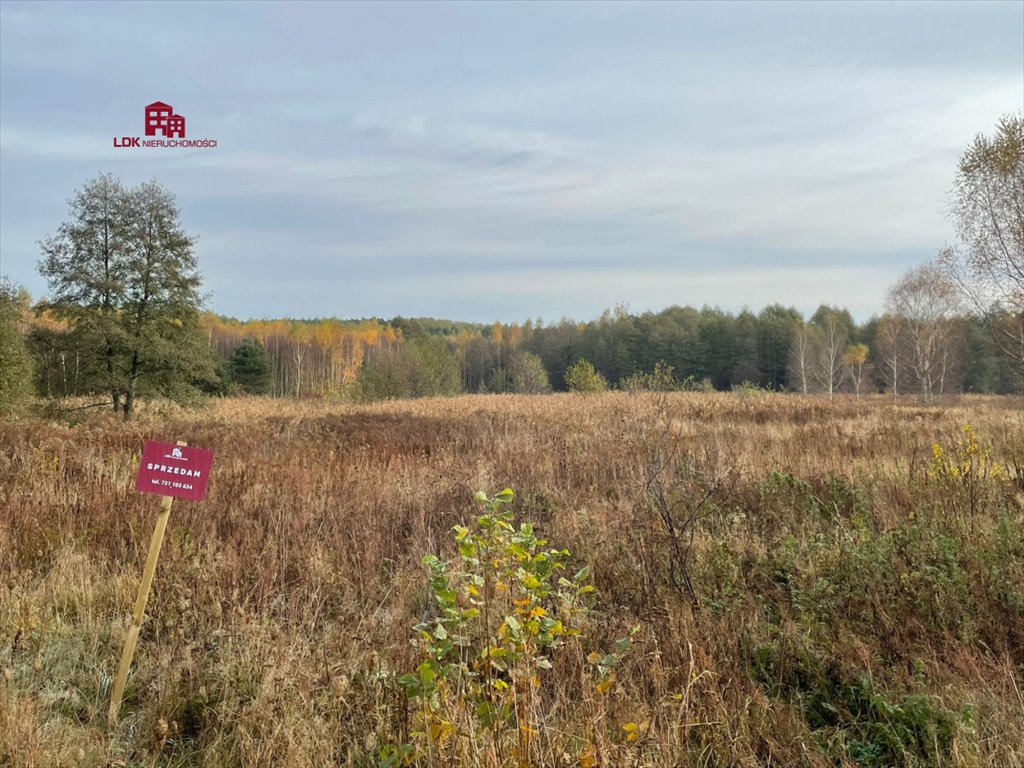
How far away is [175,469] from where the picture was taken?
3250 mm

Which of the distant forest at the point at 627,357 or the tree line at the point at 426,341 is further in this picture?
the distant forest at the point at 627,357

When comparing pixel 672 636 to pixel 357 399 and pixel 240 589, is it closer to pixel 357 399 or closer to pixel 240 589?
pixel 240 589

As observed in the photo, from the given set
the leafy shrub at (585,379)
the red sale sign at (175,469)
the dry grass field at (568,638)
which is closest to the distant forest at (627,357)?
the leafy shrub at (585,379)

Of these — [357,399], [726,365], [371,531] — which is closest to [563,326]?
[726,365]

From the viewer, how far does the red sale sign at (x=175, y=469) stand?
10.5ft

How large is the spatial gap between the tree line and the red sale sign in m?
9.90

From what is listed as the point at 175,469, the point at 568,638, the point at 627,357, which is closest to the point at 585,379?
the point at 568,638

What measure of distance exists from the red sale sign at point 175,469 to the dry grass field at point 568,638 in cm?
90

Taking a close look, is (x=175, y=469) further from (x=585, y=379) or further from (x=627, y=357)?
(x=627, y=357)

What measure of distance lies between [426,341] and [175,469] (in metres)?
55.8

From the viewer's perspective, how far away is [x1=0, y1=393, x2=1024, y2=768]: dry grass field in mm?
2643

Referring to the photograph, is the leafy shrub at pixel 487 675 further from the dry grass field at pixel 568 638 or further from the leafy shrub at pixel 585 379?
the leafy shrub at pixel 585 379

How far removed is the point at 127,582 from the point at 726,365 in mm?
73266

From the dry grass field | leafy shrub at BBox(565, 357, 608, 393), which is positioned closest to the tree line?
leafy shrub at BBox(565, 357, 608, 393)
